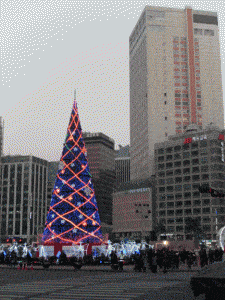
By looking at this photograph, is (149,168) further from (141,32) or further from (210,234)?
(141,32)

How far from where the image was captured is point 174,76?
543ft

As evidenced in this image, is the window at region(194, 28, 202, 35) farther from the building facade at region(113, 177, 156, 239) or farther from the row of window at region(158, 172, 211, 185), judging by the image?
the row of window at region(158, 172, 211, 185)

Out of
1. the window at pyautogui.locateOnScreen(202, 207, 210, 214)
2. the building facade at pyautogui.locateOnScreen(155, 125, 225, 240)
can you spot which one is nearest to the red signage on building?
the building facade at pyautogui.locateOnScreen(155, 125, 225, 240)

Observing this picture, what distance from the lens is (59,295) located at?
49.2 feet

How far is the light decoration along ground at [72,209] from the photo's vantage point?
147ft

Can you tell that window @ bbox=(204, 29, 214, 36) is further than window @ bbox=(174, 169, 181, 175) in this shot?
Yes

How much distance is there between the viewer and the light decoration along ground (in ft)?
147

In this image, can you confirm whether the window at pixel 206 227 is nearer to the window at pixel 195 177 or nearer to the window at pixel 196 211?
the window at pixel 196 211

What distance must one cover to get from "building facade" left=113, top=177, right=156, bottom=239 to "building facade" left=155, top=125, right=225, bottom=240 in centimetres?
874

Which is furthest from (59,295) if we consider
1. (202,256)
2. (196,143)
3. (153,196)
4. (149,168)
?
(149,168)

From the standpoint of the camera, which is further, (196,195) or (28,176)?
(28,176)

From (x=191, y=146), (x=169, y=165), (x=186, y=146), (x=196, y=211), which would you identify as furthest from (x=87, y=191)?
(x=169, y=165)

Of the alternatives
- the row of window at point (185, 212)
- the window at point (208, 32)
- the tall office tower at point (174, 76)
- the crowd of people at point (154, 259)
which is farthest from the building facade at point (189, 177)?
the crowd of people at point (154, 259)

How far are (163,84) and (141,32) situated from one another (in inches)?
1072
